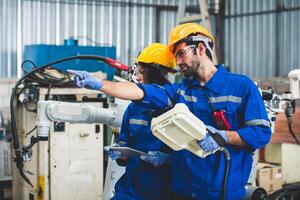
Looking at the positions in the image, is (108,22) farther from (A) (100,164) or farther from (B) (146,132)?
(B) (146,132)

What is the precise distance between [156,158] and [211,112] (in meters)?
0.42

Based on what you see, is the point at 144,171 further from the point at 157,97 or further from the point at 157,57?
the point at 157,57

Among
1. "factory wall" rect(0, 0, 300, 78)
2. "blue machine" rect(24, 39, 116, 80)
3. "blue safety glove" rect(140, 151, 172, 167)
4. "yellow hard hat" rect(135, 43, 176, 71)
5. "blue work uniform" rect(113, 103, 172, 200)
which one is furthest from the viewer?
"factory wall" rect(0, 0, 300, 78)

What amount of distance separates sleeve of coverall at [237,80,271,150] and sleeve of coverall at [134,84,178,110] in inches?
14.4

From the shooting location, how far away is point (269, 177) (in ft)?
15.8

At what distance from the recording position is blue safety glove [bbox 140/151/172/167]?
2525mm

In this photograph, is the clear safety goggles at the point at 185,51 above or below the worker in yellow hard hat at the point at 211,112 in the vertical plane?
above

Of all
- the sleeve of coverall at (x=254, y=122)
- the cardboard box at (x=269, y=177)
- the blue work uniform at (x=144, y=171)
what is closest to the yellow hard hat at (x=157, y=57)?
the blue work uniform at (x=144, y=171)

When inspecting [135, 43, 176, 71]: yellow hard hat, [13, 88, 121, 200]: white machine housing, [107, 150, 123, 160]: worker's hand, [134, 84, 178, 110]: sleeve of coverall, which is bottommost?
[13, 88, 121, 200]: white machine housing

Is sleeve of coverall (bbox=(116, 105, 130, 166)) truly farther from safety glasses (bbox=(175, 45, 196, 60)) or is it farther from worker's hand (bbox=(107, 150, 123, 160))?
safety glasses (bbox=(175, 45, 196, 60))

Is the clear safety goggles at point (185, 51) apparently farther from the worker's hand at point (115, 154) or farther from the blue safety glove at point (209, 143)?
the worker's hand at point (115, 154)

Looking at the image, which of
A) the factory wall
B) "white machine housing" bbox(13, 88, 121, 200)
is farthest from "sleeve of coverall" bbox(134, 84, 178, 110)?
the factory wall

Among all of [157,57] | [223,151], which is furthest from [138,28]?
[223,151]

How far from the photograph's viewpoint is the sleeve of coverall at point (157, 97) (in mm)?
2368
